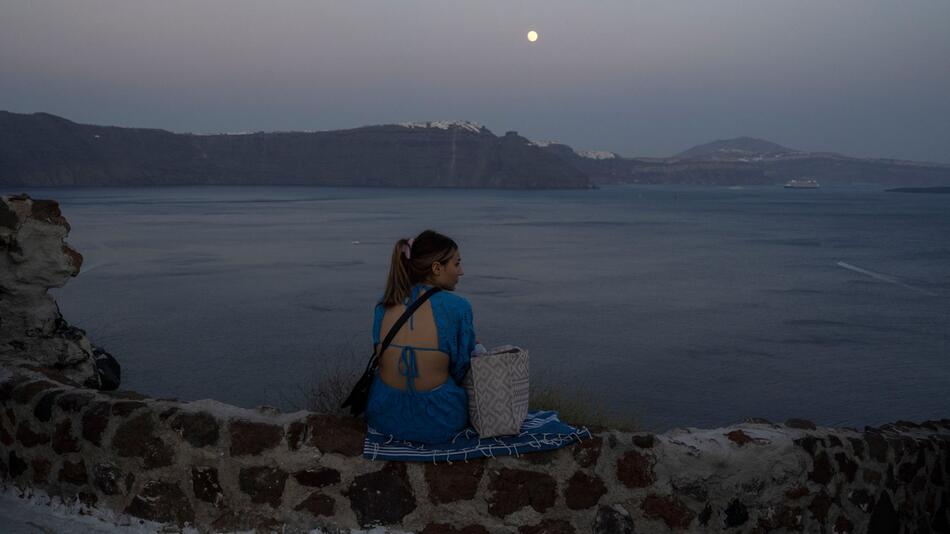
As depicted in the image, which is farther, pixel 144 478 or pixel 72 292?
pixel 72 292

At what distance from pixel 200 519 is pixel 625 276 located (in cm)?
2851

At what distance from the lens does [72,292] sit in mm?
23406

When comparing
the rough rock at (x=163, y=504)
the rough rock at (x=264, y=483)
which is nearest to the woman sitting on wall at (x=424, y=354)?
the rough rock at (x=264, y=483)

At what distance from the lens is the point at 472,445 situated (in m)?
3.60

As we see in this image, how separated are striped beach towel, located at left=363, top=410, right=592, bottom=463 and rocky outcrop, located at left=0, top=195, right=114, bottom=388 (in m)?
3.09

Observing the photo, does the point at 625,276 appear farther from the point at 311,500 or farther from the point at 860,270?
the point at 311,500

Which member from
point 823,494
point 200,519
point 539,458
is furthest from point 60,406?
point 823,494

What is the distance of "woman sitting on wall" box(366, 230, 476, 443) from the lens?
12.4 ft

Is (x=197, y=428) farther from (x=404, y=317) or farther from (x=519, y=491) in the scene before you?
(x=519, y=491)

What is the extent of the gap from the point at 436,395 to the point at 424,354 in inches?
7.5

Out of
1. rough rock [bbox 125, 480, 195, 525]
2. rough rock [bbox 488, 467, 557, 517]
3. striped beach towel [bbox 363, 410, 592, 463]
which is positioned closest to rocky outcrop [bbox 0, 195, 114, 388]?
rough rock [bbox 125, 480, 195, 525]

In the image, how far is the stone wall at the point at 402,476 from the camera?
3570mm

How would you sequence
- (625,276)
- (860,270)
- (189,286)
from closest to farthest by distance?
(189,286), (625,276), (860,270)

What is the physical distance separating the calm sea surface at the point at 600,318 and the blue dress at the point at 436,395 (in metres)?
9.17
